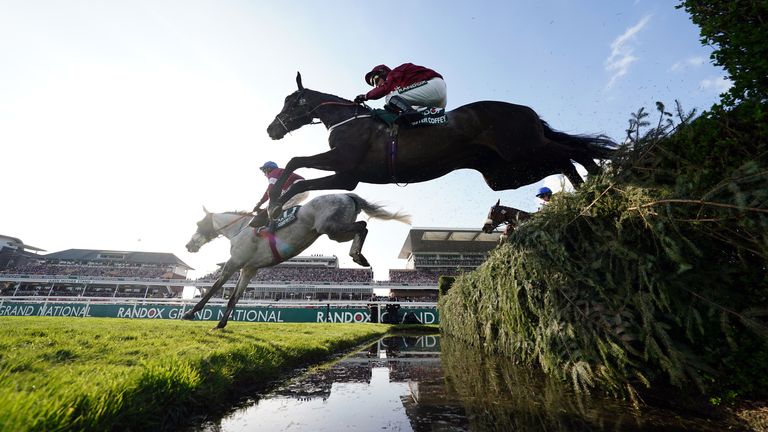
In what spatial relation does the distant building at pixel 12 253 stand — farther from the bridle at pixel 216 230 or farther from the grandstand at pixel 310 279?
the bridle at pixel 216 230

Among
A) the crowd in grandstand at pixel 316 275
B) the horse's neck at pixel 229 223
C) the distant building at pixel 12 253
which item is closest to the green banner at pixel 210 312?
the horse's neck at pixel 229 223

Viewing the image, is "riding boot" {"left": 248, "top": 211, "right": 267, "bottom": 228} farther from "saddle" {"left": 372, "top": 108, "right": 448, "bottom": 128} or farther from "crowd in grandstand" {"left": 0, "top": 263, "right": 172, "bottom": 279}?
"crowd in grandstand" {"left": 0, "top": 263, "right": 172, "bottom": 279}

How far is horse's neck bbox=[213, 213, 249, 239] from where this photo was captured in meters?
7.86

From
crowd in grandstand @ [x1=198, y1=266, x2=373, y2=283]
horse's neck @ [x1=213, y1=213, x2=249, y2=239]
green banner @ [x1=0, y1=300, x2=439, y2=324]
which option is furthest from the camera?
crowd in grandstand @ [x1=198, y1=266, x2=373, y2=283]

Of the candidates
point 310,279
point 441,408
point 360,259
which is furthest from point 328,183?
point 310,279

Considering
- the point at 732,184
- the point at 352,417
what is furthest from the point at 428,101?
the point at 352,417

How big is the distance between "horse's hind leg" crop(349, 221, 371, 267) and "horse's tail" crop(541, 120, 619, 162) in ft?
9.64

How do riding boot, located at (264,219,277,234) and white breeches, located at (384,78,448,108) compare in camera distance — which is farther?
riding boot, located at (264,219,277,234)

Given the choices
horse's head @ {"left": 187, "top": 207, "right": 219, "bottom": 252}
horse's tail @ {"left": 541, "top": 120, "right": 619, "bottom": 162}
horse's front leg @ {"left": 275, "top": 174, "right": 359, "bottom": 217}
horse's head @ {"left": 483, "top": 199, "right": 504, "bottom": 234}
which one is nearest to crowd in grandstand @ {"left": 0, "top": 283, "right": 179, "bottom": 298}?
horse's head @ {"left": 187, "top": 207, "right": 219, "bottom": 252}

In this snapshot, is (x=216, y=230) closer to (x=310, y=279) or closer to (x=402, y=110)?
(x=402, y=110)

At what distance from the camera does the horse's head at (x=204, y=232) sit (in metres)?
8.42

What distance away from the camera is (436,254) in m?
47.5

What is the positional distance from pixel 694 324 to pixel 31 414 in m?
3.28

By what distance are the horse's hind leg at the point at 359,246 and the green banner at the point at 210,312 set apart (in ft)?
51.4
